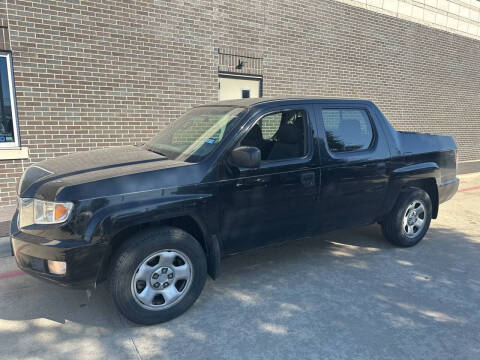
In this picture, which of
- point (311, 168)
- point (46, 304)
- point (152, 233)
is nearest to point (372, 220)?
point (311, 168)

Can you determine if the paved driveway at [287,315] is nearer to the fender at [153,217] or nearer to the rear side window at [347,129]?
the fender at [153,217]

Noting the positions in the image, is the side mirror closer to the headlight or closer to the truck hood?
the truck hood

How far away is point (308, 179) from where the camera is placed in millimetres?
A: 3719

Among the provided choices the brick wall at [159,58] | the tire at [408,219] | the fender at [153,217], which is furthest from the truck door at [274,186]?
the brick wall at [159,58]

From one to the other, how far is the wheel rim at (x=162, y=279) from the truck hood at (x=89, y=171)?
618 mm

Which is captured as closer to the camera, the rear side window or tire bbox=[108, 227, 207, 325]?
tire bbox=[108, 227, 207, 325]

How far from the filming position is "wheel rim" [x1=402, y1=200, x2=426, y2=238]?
471 cm

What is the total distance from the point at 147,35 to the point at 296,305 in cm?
579

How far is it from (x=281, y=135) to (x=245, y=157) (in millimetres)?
893

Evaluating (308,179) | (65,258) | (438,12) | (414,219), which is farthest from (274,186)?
(438,12)

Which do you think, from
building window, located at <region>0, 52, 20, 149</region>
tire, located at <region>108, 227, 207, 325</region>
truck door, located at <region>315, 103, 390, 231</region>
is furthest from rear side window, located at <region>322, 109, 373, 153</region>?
building window, located at <region>0, 52, 20, 149</region>

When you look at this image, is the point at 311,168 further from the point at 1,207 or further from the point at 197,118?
the point at 1,207

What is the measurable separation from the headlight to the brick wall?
12.8ft

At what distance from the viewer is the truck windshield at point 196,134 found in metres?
3.35
